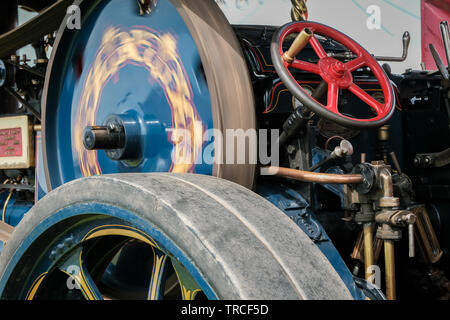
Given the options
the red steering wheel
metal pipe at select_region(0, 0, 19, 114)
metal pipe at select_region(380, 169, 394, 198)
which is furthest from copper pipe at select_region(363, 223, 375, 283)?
metal pipe at select_region(0, 0, 19, 114)

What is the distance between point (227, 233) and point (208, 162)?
50 cm

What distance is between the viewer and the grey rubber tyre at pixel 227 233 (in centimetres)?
87

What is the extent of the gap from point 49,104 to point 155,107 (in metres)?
0.55

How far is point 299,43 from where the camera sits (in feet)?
4.87

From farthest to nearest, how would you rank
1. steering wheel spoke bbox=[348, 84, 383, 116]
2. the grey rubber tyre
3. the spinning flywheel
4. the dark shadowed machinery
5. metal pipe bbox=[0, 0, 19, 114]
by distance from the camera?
metal pipe bbox=[0, 0, 19, 114], steering wheel spoke bbox=[348, 84, 383, 116], the spinning flywheel, the dark shadowed machinery, the grey rubber tyre

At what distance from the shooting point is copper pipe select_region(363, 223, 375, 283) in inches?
61.7

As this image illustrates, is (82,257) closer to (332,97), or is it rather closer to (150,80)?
(150,80)

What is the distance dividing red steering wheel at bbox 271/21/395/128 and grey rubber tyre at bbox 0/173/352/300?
15.3 inches

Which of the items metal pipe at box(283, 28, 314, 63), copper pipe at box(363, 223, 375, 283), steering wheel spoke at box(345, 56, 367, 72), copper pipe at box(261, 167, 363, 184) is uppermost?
steering wheel spoke at box(345, 56, 367, 72)

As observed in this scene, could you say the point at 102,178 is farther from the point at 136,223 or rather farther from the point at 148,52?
the point at 148,52

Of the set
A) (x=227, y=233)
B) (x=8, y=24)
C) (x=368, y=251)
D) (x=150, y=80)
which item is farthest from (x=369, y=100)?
(x=8, y=24)

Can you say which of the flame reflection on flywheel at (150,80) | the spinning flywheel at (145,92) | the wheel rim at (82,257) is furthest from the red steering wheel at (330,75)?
the wheel rim at (82,257)

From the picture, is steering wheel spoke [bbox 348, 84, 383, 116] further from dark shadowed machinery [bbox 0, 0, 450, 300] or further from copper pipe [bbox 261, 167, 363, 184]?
copper pipe [bbox 261, 167, 363, 184]
